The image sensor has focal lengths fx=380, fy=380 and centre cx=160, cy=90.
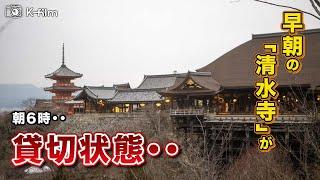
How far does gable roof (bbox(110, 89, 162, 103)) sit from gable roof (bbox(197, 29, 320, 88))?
22.4ft

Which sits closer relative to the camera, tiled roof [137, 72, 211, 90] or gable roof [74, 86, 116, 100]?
gable roof [74, 86, 116, 100]

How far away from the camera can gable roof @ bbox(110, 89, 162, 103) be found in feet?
132

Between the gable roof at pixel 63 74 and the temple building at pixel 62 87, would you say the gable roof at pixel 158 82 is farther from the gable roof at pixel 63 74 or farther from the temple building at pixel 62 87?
the gable roof at pixel 63 74

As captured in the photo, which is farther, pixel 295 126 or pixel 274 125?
pixel 274 125

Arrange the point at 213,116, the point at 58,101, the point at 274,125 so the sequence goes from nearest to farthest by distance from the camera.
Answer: the point at 274,125, the point at 213,116, the point at 58,101

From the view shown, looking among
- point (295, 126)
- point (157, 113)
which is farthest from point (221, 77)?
point (295, 126)

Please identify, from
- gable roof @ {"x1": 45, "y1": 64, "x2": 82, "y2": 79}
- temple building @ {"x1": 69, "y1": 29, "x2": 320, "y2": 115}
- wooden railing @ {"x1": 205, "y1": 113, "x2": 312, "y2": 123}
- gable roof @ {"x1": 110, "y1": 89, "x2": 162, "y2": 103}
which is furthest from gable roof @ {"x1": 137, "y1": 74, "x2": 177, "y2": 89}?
wooden railing @ {"x1": 205, "y1": 113, "x2": 312, "y2": 123}

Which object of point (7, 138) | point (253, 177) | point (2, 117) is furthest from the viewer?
point (2, 117)

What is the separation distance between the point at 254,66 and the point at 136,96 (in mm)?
13894

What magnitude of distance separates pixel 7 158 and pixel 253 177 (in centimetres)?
2088

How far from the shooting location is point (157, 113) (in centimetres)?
3294

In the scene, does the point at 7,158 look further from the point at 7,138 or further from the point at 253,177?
the point at 253,177

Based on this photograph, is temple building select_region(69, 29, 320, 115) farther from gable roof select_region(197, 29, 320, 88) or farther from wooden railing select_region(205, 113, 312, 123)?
wooden railing select_region(205, 113, 312, 123)

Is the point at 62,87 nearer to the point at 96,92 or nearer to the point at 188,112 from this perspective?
the point at 96,92
